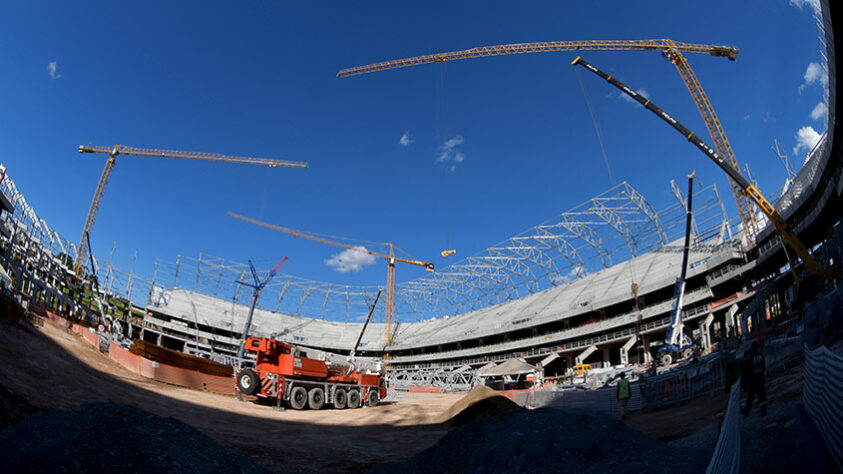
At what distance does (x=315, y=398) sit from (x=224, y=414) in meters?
5.86

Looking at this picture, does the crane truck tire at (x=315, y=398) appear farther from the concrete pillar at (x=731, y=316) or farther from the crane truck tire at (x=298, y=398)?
the concrete pillar at (x=731, y=316)

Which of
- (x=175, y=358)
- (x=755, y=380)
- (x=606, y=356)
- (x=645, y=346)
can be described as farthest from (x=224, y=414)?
(x=606, y=356)

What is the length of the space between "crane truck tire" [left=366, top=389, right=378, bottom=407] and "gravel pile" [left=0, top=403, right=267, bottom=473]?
767 inches

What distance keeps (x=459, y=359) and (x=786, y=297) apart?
4362cm

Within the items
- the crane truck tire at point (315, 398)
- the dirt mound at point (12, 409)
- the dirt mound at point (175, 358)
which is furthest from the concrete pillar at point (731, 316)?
the dirt mound at point (12, 409)

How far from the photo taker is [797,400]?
342 inches

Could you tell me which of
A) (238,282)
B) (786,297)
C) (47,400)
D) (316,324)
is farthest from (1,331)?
(316,324)

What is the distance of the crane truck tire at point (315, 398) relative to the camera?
21716 mm

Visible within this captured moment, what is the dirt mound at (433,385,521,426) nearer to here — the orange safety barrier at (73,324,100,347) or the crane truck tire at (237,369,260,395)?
the crane truck tire at (237,369,260,395)

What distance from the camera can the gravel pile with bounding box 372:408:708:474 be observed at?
605 centimetres

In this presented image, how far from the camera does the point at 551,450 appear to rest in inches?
251

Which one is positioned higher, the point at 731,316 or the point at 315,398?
the point at 731,316

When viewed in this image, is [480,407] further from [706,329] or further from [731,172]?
[706,329]

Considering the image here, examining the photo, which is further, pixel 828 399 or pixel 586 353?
pixel 586 353
